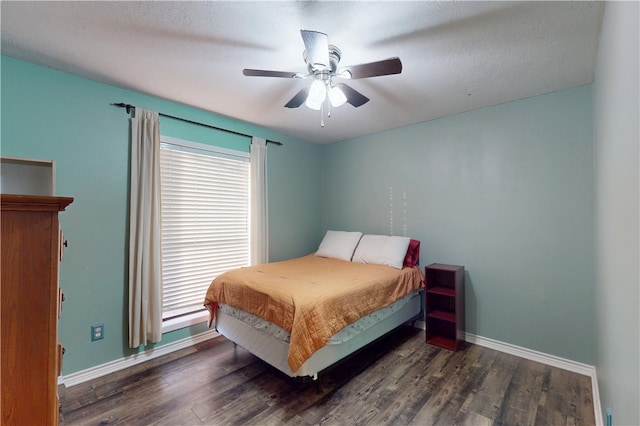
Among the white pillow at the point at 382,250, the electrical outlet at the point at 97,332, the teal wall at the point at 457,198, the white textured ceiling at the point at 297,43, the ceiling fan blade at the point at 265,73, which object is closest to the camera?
the white textured ceiling at the point at 297,43

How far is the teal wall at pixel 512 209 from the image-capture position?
235cm

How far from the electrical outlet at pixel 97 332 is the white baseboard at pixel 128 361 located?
227mm

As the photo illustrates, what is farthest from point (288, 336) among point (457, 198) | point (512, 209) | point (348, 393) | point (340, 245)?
point (512, 209)

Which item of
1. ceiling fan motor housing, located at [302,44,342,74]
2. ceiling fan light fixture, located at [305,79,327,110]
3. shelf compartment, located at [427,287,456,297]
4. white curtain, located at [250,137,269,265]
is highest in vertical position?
ceiling fan motor housing, located at [302,44,342,74]

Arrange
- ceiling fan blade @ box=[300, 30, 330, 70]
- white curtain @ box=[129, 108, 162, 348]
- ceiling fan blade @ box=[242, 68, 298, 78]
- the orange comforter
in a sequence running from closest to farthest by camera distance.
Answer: ceiling fan blade @ box=[300, 30, 330, 70] → ceiling fan blade @ box=[242, 68, 298, 78] → the orange comforter → white curtain @ box=[129, 108, 162, 348]

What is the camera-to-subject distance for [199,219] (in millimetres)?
2975

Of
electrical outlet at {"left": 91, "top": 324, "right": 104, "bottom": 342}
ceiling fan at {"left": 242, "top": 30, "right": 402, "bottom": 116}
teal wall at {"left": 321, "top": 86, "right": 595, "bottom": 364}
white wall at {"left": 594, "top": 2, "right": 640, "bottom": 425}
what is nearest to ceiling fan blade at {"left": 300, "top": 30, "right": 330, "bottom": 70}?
ceiling fan at {"left": 242, "top": 30, "right": 402, "bottom": 116}

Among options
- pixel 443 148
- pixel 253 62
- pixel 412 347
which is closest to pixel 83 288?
pixel 253 62

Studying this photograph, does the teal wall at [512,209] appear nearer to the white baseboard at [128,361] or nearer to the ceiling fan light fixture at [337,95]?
the ceiling fan light fixture at [337,95]

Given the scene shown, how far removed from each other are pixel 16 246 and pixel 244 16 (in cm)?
149

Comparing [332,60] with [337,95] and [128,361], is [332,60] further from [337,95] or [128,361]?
[128,361]

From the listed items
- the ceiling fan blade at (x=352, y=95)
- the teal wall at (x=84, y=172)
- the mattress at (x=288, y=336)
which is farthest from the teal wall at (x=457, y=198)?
the ceiling fan blade at (x=352, y=95)

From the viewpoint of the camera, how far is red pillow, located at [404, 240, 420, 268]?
318 centimetres

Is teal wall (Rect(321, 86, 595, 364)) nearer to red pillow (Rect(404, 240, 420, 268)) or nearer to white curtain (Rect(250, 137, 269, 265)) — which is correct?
red pillow (Rect(404, 240, 420, 268))
